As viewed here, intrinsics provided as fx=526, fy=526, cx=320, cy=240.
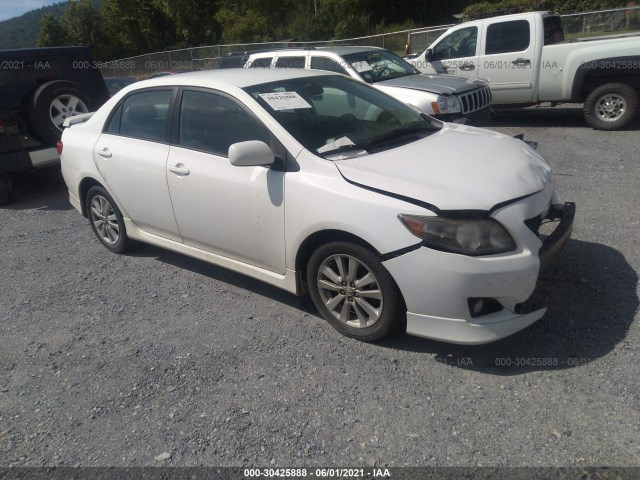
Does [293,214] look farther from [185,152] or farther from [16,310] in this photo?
[16,310]

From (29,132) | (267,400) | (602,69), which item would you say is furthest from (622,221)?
(29,132)

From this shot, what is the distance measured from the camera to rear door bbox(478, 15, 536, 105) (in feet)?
29.7

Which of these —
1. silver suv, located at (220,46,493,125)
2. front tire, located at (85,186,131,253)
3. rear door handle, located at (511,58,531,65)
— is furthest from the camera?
rear door handle, located at (511,58,531,65)

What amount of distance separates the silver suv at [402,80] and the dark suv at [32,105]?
3325 millimetres

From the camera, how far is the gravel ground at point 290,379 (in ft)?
8.49

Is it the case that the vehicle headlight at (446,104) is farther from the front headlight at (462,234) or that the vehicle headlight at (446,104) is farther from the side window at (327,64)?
the front headlight at (462,234)

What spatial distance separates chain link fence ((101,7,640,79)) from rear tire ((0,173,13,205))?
13.4 meters

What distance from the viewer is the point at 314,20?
3394 cm

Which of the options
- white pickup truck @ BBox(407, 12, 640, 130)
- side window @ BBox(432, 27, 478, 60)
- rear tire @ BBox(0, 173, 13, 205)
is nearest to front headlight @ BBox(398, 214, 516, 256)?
rear tire @ BBox(0, 173, 13, 205)

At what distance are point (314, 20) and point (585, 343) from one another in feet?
112

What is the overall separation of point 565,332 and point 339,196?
1651 mm

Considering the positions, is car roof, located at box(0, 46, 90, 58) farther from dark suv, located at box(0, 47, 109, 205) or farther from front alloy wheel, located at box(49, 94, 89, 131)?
front alloy wheel, located at box(49, 94, 89, 131)

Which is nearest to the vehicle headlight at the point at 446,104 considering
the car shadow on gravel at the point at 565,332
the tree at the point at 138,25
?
the car shadow on gravel at the point at 565,332

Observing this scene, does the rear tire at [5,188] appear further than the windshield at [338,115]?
Yes
